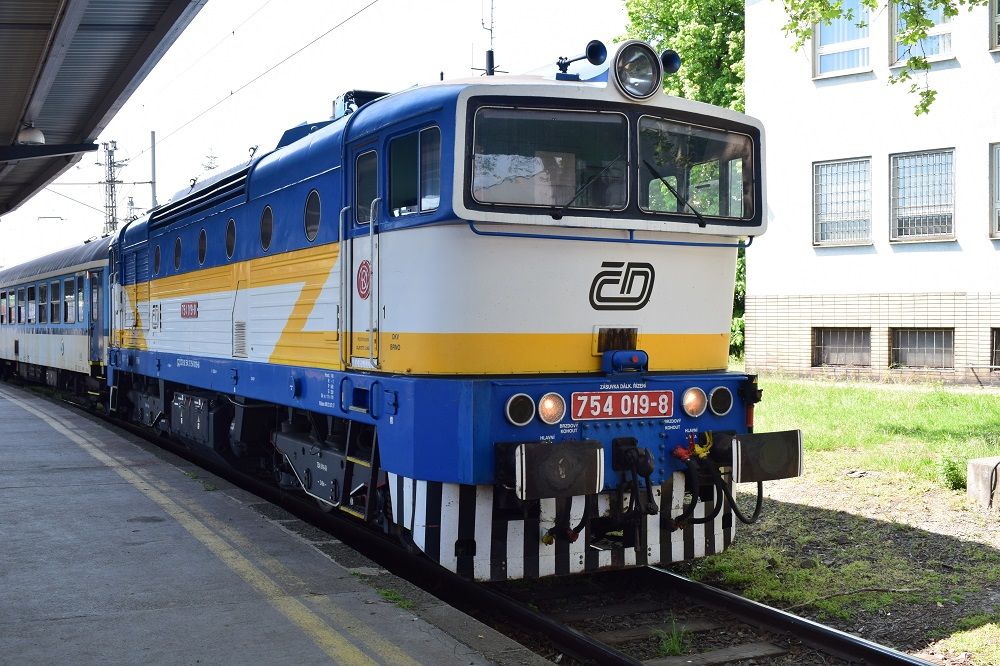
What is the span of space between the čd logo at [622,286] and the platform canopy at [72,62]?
7946 millimetres

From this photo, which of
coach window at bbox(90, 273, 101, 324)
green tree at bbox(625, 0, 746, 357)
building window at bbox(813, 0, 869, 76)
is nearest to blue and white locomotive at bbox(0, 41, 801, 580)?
coach window at bbox(90, 273, 101, 324)

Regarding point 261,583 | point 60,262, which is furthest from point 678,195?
point 60,262

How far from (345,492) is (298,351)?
127 centimetres

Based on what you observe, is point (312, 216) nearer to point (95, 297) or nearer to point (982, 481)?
point (982, 481)

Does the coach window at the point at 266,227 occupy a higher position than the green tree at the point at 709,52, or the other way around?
the green tree at the point at 709,52

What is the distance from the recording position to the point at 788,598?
677 cm

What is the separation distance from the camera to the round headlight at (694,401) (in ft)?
21.8

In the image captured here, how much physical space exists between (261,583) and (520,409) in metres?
1.85

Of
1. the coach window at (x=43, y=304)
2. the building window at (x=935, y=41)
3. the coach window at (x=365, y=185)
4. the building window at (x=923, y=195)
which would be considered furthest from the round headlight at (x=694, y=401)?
the coach window at (x=43, y=304)

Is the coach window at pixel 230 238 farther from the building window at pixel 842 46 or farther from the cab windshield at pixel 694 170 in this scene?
the building window at pixel 842 46

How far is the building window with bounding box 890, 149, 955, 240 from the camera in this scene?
18469mm

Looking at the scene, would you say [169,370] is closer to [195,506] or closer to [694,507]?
[195,506]

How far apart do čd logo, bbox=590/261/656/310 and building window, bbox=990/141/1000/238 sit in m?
13.8

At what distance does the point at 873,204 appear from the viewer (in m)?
19.4
